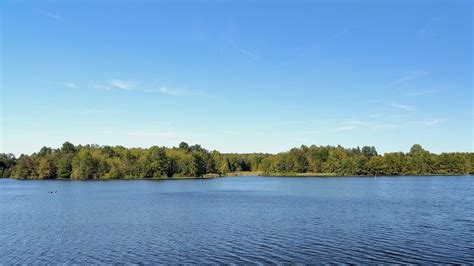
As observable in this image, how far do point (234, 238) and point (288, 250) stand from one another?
21.7ft

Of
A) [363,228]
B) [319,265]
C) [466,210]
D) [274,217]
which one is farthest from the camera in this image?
[466,210]

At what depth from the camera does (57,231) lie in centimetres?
4291

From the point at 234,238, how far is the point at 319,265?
36.6 ft

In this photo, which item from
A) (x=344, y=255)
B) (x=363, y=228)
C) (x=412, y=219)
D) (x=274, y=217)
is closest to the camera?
(x=344, y=255)

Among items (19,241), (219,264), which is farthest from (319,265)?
(19,241)

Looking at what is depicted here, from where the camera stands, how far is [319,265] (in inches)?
1086

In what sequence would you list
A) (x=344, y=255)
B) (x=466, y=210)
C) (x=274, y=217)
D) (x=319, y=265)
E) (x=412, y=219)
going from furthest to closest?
1. (x=466, y=210)
2. (x=274, y=217)
3. (x=412, y=219)
4. (x=344, y=255)
5. (x=319, y=265)

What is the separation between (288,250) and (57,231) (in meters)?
Answer: 24.2

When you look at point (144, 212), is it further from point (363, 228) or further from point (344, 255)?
point (344, 255)

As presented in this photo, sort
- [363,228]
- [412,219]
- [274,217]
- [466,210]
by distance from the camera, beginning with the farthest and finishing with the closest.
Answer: [466,210]
[274,217]
[412,219]
[363,228]

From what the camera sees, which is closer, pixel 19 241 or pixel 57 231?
pixel 19 241

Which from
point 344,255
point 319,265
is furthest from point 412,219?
point 319,265

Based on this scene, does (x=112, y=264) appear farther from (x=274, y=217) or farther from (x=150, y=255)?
(x=274, y=217)

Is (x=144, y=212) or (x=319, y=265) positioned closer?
(x=319, y=265)
